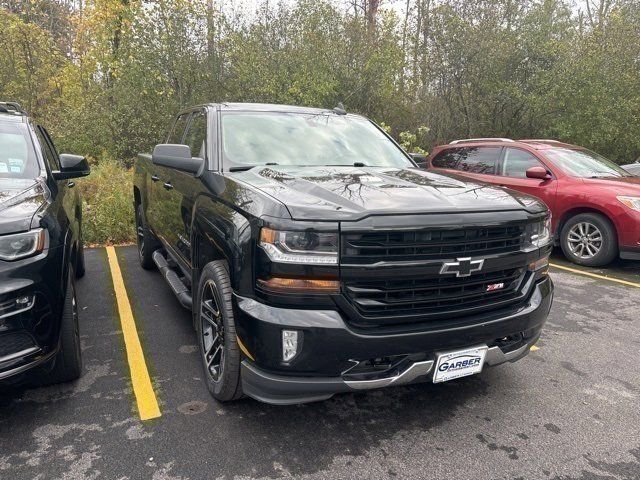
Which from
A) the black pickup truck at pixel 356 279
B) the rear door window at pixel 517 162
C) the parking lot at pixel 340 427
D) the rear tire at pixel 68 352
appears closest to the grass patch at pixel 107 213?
the parking lot at pixel 340 427

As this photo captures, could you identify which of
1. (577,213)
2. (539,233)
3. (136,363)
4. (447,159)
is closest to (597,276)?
(577,213)

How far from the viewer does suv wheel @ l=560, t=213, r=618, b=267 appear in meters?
6.43

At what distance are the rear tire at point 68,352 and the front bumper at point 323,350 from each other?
4.03ft

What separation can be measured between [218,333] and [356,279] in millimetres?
1014

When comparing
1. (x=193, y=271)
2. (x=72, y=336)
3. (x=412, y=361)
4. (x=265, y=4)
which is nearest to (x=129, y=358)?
(x=72, y=336)

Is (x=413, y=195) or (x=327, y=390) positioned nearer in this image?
(x=327, y=390)

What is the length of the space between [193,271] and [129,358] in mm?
907

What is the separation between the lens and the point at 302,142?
3.79m

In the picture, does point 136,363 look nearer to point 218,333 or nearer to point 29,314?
point 218,333

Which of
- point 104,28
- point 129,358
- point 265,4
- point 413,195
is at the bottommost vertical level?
point 129,358

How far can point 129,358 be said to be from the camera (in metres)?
3.58

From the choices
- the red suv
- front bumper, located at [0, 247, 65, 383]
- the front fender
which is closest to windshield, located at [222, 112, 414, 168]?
the front fender

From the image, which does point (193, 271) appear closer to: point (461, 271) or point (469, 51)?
point (461, 271)

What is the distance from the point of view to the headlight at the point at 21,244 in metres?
2.40
